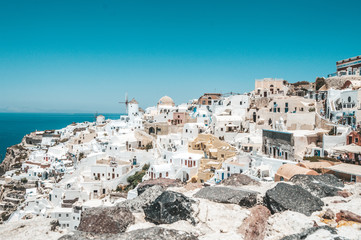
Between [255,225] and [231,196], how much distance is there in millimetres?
2151

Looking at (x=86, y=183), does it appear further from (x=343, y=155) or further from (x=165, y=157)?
(x=343, y=155)

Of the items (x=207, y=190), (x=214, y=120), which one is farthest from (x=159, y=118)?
(x=207, y=190)

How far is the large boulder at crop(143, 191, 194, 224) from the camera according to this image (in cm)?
920

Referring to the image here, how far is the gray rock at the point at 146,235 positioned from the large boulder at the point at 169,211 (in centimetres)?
127

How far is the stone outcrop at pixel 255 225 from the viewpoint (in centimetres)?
868

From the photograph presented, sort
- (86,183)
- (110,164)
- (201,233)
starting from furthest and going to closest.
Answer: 1. (110,164)
2. (86,183)
3. (201,233)

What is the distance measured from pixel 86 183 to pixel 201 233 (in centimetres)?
2445

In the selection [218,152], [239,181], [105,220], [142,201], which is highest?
[105,220]

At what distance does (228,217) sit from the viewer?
32.2ft

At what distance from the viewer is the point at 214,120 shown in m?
35.9

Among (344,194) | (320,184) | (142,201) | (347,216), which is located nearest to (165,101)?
(320,184)

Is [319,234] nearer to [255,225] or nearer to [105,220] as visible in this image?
[255,225]

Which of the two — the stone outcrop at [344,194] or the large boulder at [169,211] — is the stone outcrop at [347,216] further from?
the large boulder at [169,211]

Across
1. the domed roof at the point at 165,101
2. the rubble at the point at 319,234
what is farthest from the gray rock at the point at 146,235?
the domed roof at the point at 165,101
